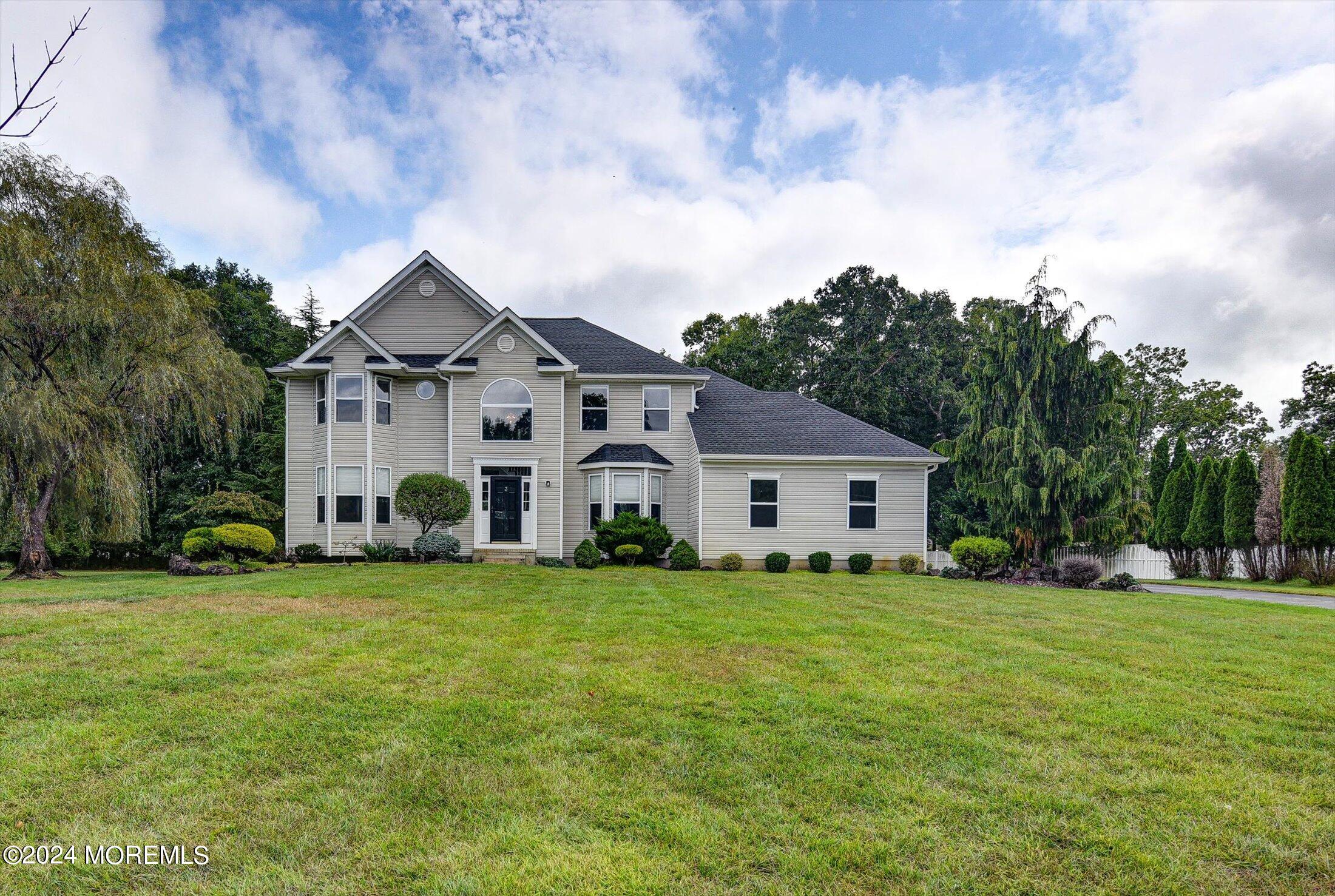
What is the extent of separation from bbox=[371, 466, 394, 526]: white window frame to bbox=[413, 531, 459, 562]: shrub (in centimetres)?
169

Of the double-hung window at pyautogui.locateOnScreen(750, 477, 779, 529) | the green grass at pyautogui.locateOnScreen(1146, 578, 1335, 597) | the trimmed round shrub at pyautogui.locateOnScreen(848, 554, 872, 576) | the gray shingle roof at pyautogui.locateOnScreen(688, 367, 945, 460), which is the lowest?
the green grass at pyautogui.locateOnScreen(1146, 578, 1335, 597)

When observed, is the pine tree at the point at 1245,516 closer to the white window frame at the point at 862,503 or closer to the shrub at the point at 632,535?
the white window frame at the point at 862,503

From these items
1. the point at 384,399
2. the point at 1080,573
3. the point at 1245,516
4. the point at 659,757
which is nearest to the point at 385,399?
the point at 384,399

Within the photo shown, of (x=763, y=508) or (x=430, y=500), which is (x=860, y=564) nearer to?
(x=763, y=508)

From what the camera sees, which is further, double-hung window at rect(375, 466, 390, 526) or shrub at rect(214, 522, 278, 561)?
double-hung window at rect(375, 466, 390, 526)

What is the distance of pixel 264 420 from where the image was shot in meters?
26.9

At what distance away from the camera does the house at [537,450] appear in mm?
17781

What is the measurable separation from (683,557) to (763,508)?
316 centimetres

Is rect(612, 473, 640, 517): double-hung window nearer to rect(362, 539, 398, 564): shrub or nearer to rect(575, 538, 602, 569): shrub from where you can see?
rect(575, 538, 602, 569): shrub

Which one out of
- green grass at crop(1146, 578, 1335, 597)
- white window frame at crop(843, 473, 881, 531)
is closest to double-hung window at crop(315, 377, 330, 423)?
white window frame at crop(843, 473, 881, 531)

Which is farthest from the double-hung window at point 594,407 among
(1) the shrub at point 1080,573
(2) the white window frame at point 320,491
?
(1) the shrub at point 1080,573

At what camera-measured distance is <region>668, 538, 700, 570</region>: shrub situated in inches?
666

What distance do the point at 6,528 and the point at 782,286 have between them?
32.2 meters

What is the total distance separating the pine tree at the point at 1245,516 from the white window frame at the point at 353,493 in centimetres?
2770
